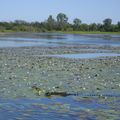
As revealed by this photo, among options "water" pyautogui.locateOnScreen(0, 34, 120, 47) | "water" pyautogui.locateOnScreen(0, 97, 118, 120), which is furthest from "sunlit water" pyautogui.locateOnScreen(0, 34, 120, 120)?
"water" pyautogui.locateOnScreen(0, 34, 120, 47)

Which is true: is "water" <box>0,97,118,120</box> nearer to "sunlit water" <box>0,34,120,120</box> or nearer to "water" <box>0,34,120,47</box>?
"sunlit water" <box>0,34,120,120</box>

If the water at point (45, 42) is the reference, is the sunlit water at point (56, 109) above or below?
above

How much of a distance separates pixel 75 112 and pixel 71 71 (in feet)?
35.0

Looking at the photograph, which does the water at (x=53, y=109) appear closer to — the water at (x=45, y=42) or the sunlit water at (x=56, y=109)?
the sunlit water at (x=56, y=109)

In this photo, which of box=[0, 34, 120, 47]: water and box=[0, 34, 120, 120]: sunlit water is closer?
box=[0, 34, 120, 120]: sunlit water

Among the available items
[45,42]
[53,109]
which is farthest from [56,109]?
[45,42]

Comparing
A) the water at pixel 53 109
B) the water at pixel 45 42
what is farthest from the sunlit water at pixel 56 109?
the water at pixel 45 42

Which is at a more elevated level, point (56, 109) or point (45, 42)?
point (56, 109)

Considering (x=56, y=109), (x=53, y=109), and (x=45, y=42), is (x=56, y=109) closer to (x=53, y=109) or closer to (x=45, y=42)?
(x=53, y=109)

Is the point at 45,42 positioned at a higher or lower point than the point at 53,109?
lower

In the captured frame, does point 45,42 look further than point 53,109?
Yes

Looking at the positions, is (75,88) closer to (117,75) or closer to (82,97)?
(82,97)

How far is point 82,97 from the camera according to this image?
49.3 ft

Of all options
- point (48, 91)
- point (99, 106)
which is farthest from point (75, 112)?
point (48, 91)
